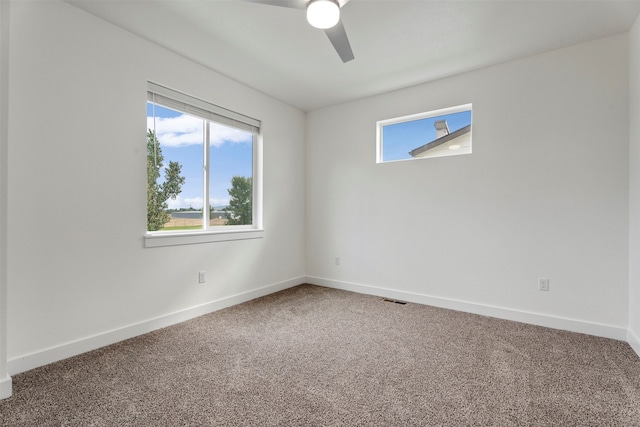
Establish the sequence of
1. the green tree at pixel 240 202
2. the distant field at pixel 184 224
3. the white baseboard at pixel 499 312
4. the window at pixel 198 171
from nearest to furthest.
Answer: the white baseboard at pixel 499 312
the window at pixel 198 171
the distant field at pixel 184 224
the green tree at pixel 240 202

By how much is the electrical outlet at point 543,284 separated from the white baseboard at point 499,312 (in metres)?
0.24

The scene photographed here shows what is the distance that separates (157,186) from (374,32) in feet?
7.59

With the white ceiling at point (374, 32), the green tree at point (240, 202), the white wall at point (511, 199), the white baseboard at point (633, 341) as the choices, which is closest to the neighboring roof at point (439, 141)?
the white wall at point (511, 199)

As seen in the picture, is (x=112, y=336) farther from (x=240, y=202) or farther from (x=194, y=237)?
(x=240, y=202)

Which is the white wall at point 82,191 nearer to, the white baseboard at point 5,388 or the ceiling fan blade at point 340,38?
the white baseboard at point 5,388

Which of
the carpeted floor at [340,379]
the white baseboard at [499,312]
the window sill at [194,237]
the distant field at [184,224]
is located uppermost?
the distant field at [184,224]

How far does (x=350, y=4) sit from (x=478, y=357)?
2.65 m

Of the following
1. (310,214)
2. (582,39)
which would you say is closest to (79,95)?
(310,214)

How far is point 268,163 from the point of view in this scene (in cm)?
380

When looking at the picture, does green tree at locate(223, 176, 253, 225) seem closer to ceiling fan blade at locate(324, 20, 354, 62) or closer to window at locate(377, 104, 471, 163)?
window at locate(377, 104, 471, 163)

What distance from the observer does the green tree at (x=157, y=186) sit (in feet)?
8.82

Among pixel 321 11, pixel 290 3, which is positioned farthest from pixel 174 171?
pixel 321 11

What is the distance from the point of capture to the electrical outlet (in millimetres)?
2738

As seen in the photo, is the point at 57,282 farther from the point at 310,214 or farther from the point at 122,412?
the point at 310,214
